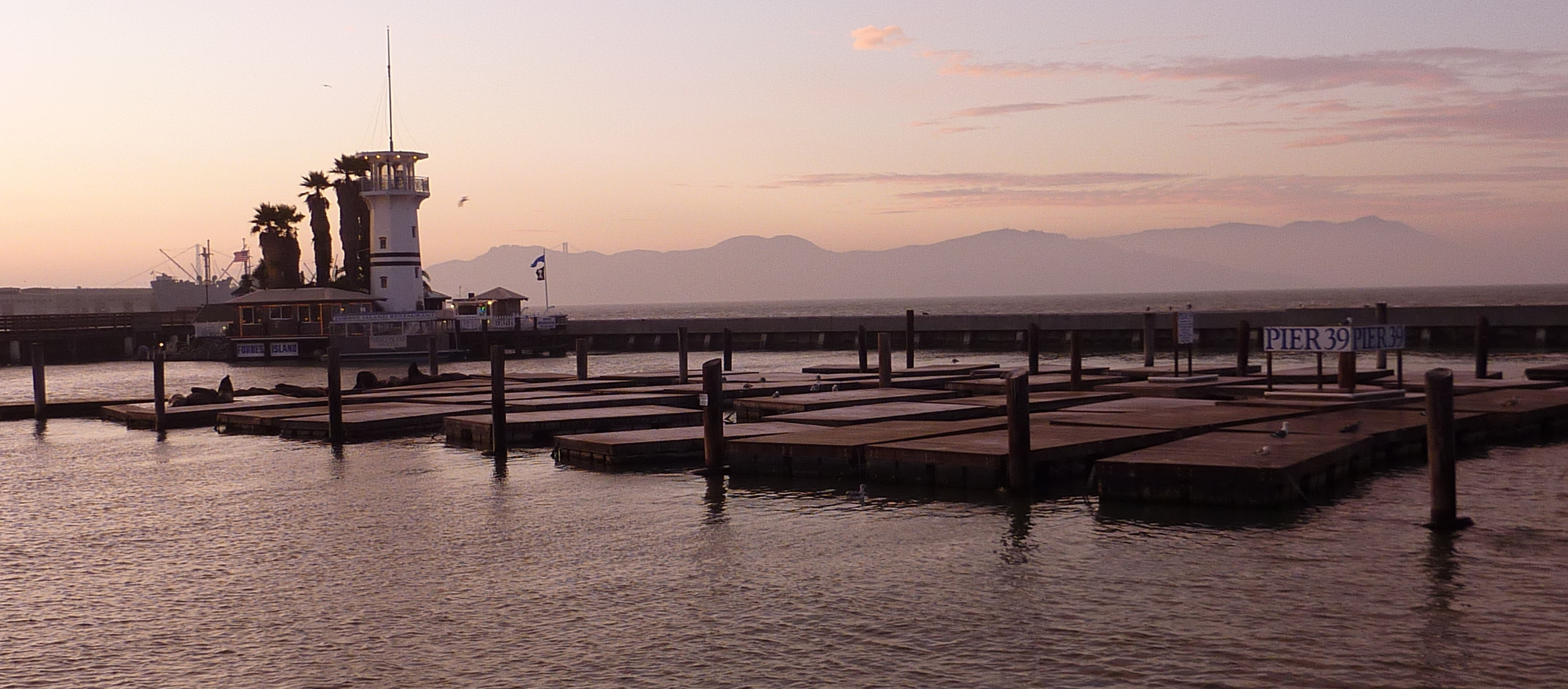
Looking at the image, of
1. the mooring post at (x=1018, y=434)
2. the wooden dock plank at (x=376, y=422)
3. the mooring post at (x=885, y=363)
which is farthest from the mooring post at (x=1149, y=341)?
the mooring post at (x=1018, y=434)

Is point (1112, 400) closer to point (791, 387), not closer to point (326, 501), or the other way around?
point (791, 387)

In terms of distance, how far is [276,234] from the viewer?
8956 centimetres

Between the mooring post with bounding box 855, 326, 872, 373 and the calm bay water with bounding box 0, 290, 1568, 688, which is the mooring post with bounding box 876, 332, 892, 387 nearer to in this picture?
the mooring post with bounding box 855, 326, 872, 373

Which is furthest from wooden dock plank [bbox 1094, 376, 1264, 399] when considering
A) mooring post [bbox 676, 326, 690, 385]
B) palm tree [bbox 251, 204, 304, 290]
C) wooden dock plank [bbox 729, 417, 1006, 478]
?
palm tree [bbox 251, 204, 304, 290]

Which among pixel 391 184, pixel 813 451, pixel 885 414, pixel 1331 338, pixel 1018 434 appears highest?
pixel 391 184

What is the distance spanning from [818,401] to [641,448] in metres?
6.63

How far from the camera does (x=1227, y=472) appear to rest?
51.2ft

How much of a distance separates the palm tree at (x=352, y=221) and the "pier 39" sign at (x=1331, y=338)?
244 ft

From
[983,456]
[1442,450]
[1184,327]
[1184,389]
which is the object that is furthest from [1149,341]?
[1442,450]

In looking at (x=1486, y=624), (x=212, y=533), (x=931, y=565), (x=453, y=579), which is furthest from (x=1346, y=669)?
(x=212, y=533)

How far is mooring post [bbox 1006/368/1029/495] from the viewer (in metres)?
16.3

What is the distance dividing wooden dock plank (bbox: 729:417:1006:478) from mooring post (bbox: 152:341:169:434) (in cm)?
1732

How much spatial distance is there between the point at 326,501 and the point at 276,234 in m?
76.9

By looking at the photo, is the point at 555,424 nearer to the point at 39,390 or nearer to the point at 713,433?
the point at 713,433
